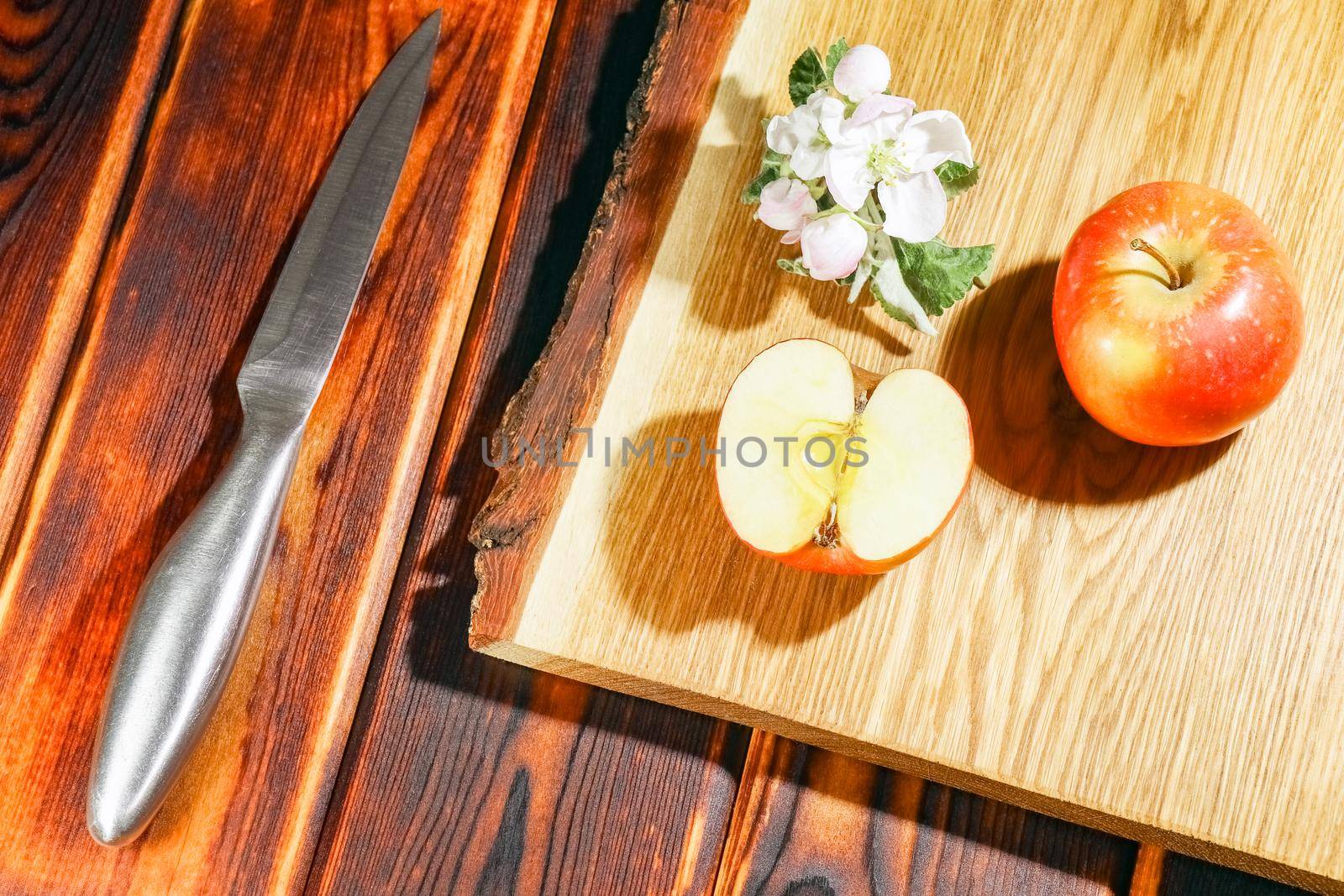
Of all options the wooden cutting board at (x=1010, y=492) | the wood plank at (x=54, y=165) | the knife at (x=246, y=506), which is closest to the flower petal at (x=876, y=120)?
the wooden cutting board at (x=1010, y=492)

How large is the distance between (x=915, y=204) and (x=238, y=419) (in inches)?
19.4

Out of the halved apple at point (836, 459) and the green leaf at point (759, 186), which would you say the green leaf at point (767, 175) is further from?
the halved apple at point (836, 459)

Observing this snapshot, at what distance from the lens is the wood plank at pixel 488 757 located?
717mm

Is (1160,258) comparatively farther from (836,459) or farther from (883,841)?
(883,841)

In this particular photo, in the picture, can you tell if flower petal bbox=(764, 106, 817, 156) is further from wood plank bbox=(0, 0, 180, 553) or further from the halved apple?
wood plank bbox=(0, 0, 180, 553)

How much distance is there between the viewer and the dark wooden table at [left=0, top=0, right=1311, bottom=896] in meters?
0.71

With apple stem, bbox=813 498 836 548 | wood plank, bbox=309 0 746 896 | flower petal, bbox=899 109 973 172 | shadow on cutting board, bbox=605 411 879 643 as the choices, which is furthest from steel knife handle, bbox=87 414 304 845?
flower petal, bbox=899 109 973 172

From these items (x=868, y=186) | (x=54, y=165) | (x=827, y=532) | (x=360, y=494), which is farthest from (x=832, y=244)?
(x=54, y=165)

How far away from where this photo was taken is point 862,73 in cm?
61

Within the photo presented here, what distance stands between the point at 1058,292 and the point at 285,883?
2.12 feet

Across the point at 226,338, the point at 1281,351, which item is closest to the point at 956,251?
the point at 1281,351

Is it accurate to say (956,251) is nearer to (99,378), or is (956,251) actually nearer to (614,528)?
(614,528)

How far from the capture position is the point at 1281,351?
0.59 metres

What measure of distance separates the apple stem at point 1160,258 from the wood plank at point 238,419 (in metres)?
0.45
